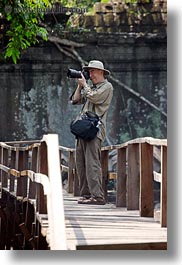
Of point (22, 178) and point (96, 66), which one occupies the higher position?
point (96, 66)

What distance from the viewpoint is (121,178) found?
17.0 feet

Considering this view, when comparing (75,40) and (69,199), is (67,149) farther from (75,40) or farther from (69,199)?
(75,40)

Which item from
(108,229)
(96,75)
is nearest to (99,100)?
(96,75)

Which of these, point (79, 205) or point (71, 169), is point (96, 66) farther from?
point (79, 205)

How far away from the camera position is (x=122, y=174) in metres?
5.20

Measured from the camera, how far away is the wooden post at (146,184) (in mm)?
4910

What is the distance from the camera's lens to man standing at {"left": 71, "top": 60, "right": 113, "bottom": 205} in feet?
16.3

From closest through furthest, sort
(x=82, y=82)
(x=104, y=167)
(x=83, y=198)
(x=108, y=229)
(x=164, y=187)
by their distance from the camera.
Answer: (x=108, y=229) → (x=164, y=187) → (x=82, y=82) → (x=83, y=198) → (x=104, y=167)

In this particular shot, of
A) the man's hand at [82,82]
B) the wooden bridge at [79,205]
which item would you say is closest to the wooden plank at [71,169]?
the wooden bridge at [79,205]

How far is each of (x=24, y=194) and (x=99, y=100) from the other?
2.07 ft

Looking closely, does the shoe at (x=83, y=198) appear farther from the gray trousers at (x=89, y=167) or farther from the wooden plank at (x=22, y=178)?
the wooden plank at (x=22, y=178)

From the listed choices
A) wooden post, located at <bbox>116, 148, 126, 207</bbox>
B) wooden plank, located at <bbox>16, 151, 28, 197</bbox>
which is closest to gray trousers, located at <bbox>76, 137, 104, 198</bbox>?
wooden post, located at <bbox>116, 148, 126, 207</bbox>

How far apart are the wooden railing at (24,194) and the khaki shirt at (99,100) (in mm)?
295

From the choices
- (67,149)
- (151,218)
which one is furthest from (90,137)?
(151,218)
